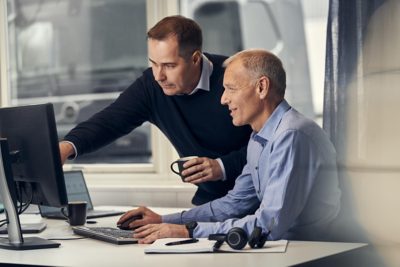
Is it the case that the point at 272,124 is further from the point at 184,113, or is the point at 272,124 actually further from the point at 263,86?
the point at 184,113

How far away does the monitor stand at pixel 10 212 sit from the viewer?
94.0 inches

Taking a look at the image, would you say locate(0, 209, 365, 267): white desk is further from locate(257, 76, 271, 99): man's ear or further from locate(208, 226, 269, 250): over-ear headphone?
locate(257, 76, 271, 99): man's ear

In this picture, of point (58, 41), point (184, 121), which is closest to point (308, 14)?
point (184, 121)

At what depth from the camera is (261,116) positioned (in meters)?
2.55

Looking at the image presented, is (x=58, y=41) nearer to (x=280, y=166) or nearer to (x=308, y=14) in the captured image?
(x=308, y=14)

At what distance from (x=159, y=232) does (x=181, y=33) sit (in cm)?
83

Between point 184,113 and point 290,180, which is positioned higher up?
point 184,113

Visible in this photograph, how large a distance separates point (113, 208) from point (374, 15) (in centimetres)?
142

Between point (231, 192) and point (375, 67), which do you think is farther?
point (375, 67)

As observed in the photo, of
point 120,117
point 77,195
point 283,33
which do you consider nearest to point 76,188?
point 77,195

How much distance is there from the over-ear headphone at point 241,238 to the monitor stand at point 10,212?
526 millimetres

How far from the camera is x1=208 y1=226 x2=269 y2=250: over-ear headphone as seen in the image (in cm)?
222

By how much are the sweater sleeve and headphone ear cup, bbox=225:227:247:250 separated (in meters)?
1.06

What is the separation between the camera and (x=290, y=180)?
234cm
